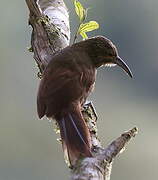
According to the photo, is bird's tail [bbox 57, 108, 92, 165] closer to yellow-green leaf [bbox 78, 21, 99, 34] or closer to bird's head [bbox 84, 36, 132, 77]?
bird's head [bbox 84, 36, 132, 77]

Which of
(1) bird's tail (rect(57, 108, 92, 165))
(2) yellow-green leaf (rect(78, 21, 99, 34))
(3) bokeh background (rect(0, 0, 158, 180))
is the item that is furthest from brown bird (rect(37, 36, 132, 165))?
(3) bokeh background (rect(0, 0, 158, 180))

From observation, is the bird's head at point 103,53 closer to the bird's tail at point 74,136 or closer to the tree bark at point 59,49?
the tree bark at point 59,49

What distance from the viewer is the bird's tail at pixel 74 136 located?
1.23 metres

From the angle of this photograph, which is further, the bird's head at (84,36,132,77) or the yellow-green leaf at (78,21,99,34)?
the yellow-green leaf at (78,21,99,34)

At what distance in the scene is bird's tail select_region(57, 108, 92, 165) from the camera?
4.04 ft

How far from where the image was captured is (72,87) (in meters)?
1.38

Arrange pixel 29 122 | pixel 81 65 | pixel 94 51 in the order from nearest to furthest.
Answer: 1. pixel 81 65
2. pixel 94 51
3. pixel 29 122

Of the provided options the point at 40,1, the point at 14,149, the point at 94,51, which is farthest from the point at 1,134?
the point at 94,51

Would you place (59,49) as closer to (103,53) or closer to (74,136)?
(103,53)

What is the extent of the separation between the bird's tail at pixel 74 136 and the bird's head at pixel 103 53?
30 centimetres

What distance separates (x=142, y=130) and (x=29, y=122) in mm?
698

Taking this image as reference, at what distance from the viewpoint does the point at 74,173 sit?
1.16 m

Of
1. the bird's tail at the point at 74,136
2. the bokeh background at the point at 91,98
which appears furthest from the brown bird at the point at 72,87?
the bokeh background at the point at 91,98

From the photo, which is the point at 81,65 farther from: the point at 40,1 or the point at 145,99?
the point at 145,99
